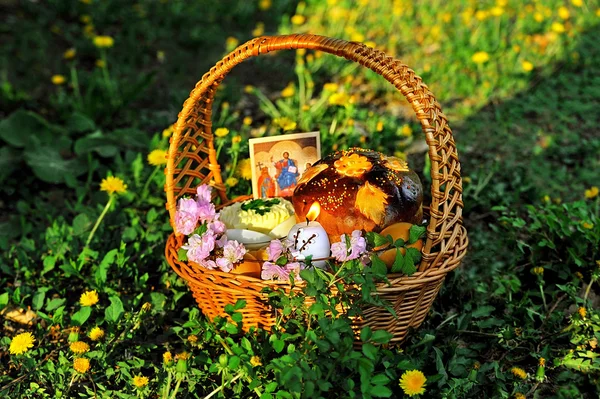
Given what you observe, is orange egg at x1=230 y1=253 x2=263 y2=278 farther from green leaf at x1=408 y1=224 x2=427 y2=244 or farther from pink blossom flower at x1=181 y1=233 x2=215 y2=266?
green leaf at x1=408 y1=224 x2=427 y2=244

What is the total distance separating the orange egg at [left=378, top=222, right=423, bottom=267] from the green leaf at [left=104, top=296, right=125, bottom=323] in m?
0.99

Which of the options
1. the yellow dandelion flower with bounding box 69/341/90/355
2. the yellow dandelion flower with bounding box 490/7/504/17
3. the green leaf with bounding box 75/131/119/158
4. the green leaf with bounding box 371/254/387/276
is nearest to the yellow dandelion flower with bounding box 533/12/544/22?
the yellow dandelion flower with bounding box 490/7/504/17

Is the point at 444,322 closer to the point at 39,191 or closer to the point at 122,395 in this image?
the point at 122,395

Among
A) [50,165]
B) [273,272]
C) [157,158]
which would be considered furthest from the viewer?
[50,165]

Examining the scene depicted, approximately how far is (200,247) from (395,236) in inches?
25.5

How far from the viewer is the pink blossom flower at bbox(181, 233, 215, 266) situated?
6.48ft

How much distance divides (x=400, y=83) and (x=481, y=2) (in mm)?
3925

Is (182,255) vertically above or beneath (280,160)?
beneath

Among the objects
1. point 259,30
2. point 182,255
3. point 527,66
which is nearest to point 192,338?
point 182,255

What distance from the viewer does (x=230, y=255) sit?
78.2 inches

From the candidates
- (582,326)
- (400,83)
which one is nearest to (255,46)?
(400,83)

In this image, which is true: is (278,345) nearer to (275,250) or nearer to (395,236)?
(275,250)

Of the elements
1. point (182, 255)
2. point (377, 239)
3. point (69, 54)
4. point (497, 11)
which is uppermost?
point (497, 11)

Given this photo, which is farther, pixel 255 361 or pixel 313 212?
pixel 313 212
